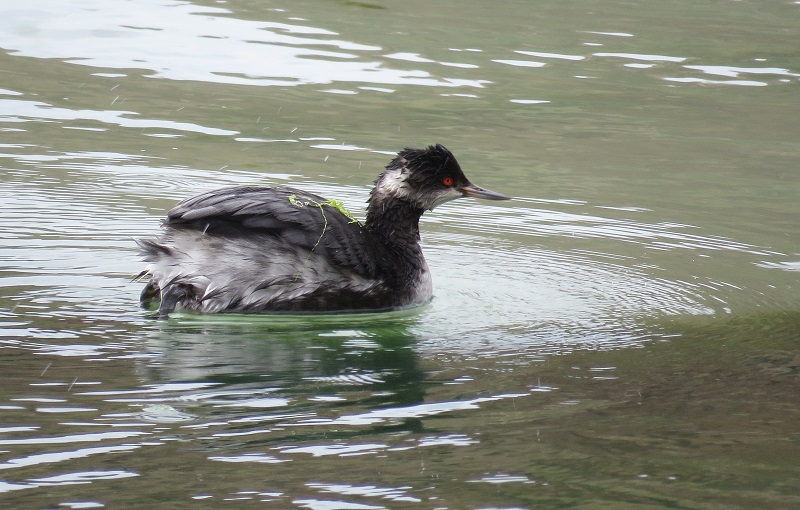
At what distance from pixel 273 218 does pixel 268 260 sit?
0.25m

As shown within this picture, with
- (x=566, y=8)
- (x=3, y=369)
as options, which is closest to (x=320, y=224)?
(x=3, y=369)

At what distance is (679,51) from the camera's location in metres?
16.3

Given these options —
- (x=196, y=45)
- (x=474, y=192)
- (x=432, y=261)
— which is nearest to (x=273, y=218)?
(x=474, y=192)

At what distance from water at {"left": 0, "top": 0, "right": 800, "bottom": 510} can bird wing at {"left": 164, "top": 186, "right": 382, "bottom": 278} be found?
444 millimetres

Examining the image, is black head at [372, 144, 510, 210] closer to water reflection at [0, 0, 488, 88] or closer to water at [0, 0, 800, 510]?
water at [0, 0, 800, 510]

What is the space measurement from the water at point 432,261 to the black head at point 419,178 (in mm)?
605

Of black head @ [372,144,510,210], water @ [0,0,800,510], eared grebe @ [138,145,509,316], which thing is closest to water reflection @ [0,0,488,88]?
water @ [0,0,800,510]

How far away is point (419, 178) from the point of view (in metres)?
8.05

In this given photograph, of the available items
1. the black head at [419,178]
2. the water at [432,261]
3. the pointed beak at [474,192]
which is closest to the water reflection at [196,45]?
the water at [432,261]

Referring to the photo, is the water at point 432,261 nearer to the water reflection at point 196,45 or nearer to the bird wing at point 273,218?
the water reflection at point 196,45

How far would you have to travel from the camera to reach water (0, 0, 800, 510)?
4.94 m

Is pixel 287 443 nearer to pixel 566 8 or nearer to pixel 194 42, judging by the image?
pixel 194 42

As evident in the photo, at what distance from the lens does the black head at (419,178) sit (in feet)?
26.3

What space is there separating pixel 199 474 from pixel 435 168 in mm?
3781
